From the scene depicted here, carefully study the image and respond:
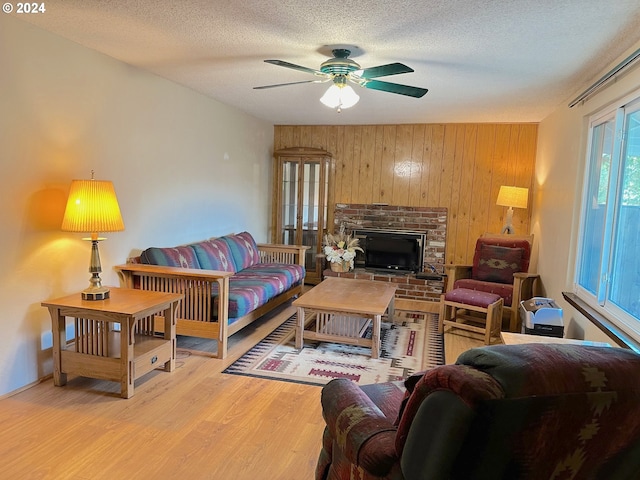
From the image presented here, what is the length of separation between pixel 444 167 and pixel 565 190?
6.40 ft

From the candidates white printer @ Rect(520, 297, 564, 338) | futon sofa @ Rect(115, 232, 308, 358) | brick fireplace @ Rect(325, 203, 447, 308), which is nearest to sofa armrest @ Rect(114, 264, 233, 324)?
futon sofa @ Rect(115, 232, 308, 358)

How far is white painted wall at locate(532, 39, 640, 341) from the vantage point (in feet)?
10.2

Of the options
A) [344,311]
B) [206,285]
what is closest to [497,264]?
[344,311]

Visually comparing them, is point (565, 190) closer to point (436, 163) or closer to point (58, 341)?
point (436, 163)

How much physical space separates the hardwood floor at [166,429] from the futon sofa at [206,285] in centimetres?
44

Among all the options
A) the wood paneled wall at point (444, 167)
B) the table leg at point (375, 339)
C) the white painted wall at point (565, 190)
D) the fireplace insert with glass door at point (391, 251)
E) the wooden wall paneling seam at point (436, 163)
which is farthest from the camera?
the fireplace insert with glass door at point (391, 251)

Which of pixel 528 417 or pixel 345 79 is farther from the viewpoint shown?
pixel 345 79

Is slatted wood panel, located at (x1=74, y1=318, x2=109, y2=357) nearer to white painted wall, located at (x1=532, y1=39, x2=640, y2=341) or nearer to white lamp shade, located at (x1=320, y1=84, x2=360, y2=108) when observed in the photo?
white lamp shade, located at (x1=320, y1=84, x2=360, y2=108)

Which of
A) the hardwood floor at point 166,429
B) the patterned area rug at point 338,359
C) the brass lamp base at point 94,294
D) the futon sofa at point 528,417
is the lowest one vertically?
the hardwood floor at point 166,429

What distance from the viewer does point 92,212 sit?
2754 mm

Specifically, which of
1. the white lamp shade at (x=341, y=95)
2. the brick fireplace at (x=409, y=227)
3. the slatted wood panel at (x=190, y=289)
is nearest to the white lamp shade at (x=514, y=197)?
the brick fireplace at (x=409, y=227)

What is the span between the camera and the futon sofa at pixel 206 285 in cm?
340

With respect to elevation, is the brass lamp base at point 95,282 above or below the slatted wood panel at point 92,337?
above

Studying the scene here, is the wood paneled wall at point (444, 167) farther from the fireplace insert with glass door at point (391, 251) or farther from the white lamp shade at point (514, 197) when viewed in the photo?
the white lamp shade at point (514, 197)
